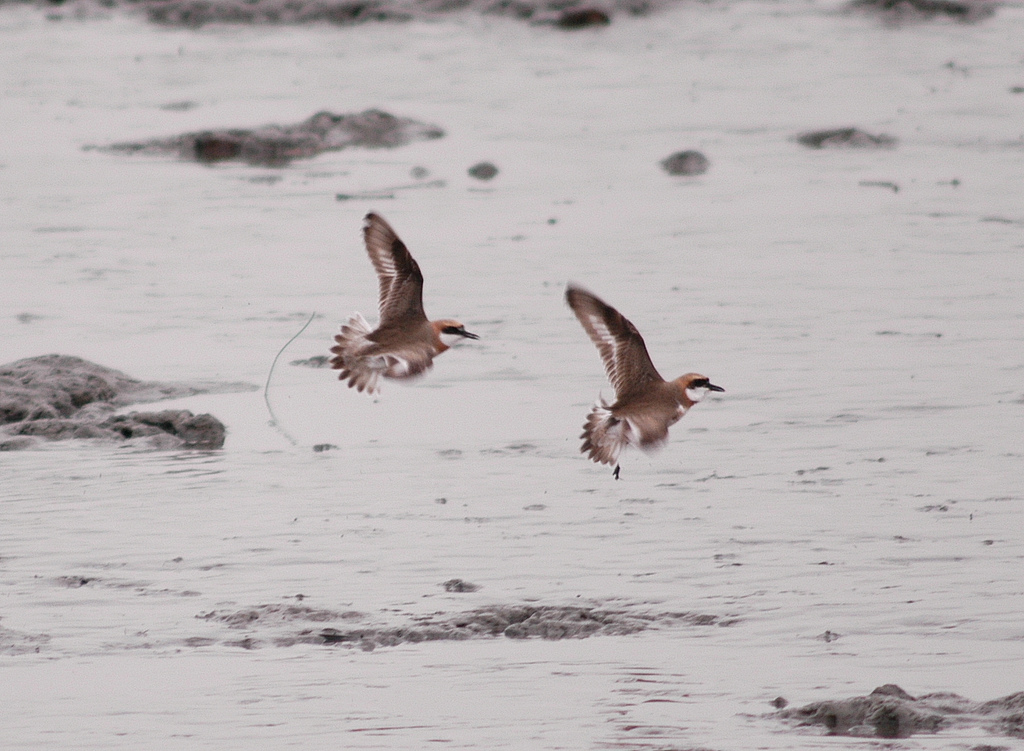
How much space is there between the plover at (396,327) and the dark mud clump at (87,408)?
2202 mm

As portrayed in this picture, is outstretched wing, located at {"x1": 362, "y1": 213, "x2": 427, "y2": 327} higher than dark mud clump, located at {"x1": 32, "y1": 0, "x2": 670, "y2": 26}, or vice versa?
dark mud clump, located at {"x1": 32, "y1": 0, "x2": 670, "y2": 26}

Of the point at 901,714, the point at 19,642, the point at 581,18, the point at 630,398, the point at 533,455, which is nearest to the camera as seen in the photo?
the point at 901,714

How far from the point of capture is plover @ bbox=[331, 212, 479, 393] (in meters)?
7.86

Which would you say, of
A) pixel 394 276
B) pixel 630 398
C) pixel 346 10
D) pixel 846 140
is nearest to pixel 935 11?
pixel 346 10

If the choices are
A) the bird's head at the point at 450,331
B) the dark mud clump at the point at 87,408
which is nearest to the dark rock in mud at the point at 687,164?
the dark mud clump at the point at 87,408

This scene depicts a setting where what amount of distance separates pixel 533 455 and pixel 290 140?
41.6 ft

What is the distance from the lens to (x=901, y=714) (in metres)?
6.09

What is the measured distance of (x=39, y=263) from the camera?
48.8 ft

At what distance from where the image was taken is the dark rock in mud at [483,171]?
62.6 ft

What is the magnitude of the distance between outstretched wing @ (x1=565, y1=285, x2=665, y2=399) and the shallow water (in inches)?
35.8

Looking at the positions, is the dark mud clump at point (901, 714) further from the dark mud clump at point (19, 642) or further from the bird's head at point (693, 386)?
the dark mud clump at point (19, 642)

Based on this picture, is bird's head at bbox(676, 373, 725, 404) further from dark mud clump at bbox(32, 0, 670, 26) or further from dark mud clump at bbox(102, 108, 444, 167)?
dark mud clump at bbox(32, 0, 670, 26)

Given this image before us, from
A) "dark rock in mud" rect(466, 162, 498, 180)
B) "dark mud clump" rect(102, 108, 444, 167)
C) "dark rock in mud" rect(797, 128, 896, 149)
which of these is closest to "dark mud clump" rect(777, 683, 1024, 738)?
"dark rock in mud" rect(466, 162, 498, 180)

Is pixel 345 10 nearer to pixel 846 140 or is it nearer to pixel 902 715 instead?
pixel 846 140
